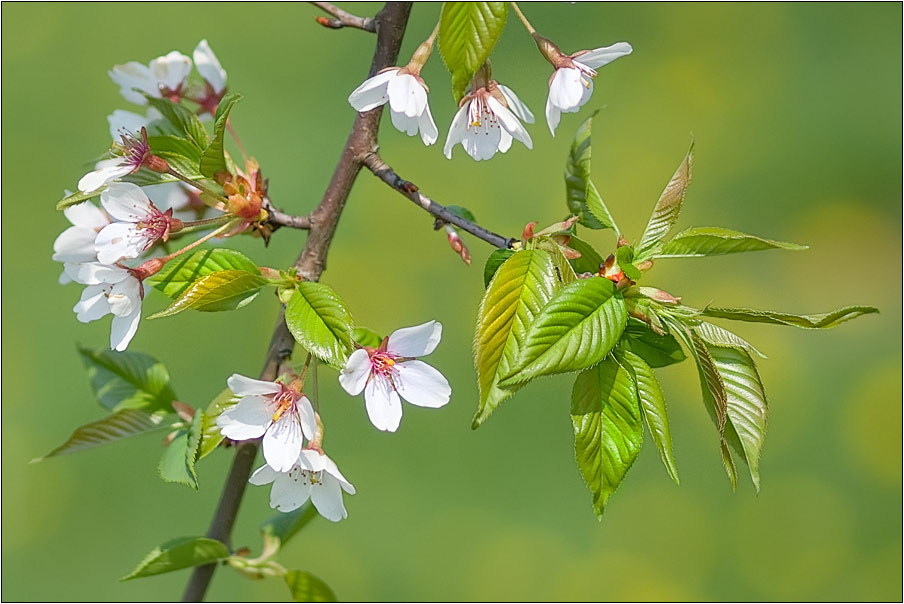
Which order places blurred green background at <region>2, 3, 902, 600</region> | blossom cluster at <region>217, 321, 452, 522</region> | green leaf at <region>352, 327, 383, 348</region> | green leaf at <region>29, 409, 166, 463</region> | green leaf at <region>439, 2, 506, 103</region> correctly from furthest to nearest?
blurred green background at <region>2, 3, 902, 600</region>, green leaf at <region>29, 409, 166, 463</region>, green leaf at <region>352, 327, 383, 348</region>, blossom cluster at <region>217, 321, 452, 522</region>, green leaf at <region>439, 2, 506, 103</region>

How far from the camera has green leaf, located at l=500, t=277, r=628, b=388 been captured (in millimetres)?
611

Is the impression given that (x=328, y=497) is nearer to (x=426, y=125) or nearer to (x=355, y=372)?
(x=355, y=372)

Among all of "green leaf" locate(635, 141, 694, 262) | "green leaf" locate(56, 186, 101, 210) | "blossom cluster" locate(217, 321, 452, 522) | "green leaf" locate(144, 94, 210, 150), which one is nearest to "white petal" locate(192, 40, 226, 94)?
"green leaf" locate(144, 94, 210, 150)

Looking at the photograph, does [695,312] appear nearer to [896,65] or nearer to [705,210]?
[705,210]

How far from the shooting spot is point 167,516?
6.70ft

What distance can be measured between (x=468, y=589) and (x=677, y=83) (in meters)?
1.69

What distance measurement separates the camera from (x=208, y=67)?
0.95 meters

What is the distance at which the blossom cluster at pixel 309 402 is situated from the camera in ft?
2.31

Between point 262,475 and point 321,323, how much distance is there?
0.46 ft

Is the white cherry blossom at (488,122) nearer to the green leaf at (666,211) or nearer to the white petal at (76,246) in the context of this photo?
the green leaf at (666,211)

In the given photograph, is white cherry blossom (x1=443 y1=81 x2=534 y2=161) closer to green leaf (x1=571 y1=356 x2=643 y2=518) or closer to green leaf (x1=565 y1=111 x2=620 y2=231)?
green leaf (x1=565 y1=111 x2=620 y2=231)

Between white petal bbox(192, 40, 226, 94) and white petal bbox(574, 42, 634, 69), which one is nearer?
white petal bbox(574, 42, 634, 69)

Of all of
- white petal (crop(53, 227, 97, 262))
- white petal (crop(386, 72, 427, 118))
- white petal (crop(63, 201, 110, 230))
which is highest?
white petal (crop(386, 72, 427, 118))

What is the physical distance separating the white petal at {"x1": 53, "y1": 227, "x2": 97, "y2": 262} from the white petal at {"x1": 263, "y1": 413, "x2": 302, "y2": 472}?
0.82ft
